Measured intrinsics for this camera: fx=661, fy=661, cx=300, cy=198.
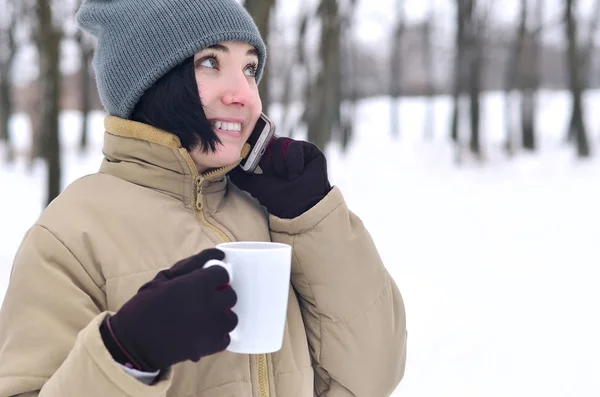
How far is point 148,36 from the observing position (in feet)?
4.76

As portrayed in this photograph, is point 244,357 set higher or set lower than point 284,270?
lower

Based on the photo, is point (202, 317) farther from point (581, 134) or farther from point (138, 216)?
point (581, 134)

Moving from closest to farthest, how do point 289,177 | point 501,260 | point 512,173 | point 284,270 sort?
1. point 284,270
2. point 289,177
3. point 501,260
4. point 512,173

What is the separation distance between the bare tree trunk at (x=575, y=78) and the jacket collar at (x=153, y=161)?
13050 millimetres

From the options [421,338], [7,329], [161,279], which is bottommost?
[421,338]

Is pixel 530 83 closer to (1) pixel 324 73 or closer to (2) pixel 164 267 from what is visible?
(1) pixel 324 73

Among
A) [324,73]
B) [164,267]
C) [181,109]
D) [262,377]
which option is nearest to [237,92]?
[181,109]

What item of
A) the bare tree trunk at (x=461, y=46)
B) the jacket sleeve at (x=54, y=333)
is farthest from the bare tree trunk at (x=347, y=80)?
the jacket sleeve at (x=54, y=333)

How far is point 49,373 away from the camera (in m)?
1.19

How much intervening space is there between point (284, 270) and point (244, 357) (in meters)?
0.28

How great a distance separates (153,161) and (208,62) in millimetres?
255

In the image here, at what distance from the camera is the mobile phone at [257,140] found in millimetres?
1600

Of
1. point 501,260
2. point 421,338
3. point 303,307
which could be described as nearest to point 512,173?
point 501,260

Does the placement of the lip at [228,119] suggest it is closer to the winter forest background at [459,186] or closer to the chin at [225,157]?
the chin at [225,157]
